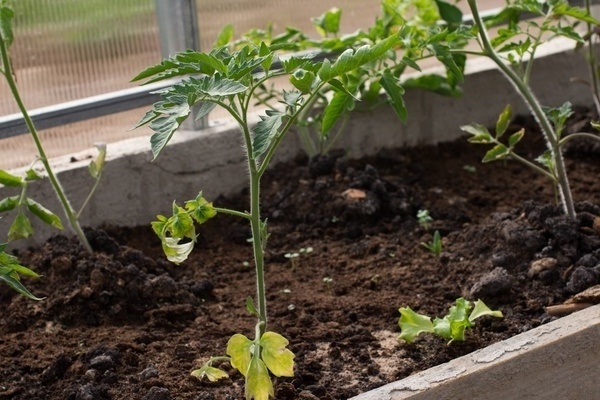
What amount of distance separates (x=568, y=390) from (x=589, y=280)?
387mm

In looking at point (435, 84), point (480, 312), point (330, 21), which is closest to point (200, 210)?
point (480, 312)

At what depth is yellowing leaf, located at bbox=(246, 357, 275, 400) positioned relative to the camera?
2.06 metres

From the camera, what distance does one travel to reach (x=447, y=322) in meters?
2.51

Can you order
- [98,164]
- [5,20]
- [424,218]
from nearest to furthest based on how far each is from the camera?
[5,20] < [98,164] < [424,218]

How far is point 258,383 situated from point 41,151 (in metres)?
1.05

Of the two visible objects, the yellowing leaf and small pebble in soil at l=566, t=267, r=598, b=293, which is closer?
the yellowing leaf

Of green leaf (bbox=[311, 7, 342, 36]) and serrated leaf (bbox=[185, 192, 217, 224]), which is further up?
green leaf (bbox=[311, 7, 342, 36])

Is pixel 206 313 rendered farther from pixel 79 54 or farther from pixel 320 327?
pixel 79 54

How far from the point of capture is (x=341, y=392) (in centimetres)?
233

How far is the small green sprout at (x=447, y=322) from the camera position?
2.49 metres

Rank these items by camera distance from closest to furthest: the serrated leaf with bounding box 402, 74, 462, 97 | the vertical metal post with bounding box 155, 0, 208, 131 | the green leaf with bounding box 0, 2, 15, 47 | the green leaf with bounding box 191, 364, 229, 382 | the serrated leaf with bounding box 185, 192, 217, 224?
the serrated leaf with bounding box 185, 192, 217, 224 → the green leaf with bounding box 191, 364, 229, 382 → the green leaf with bounding box 0, 2, 15, 47 → the vertical metal post with bounding box 155, 0, 208, 131 → the serrated leaf with bounding box 402, 74, 462, 97

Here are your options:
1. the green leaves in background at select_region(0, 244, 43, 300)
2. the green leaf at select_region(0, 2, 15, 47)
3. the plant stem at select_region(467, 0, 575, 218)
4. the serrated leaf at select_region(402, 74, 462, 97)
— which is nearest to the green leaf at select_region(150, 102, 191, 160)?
the green leaves in background at select_region(0, 244, 43, 300)

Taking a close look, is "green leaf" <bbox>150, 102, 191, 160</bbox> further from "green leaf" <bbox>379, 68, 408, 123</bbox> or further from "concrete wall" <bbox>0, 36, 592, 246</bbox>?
"concrete wall" <bbox>0, 36, 592, 246</bbox>

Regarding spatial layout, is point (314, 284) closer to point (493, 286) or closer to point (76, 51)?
point (493, 286)
